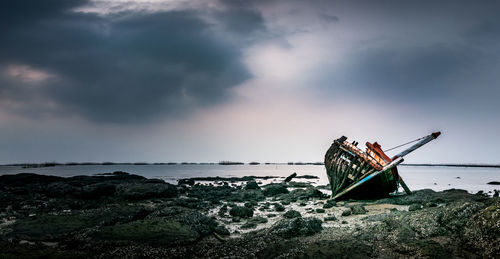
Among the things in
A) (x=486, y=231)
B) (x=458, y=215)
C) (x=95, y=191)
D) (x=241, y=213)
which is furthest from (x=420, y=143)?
(x=95, y=191)

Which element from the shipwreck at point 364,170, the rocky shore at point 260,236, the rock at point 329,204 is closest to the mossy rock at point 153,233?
the rocky shore at point 260,236

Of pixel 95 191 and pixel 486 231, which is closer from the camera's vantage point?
pixel 486 231

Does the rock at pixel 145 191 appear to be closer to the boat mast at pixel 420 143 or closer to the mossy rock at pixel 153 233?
the mossy rock at pixel 153 233

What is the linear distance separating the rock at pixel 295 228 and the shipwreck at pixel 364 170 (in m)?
12.1

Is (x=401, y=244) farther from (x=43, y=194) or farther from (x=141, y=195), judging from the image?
(x=43, y=194)

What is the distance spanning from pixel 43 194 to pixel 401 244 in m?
36.2

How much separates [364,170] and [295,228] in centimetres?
1365

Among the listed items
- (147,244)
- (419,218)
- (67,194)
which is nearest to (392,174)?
(419,218)

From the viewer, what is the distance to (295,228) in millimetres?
12883

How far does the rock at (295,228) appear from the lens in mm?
12578

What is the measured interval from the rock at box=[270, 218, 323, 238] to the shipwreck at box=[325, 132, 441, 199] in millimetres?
12147

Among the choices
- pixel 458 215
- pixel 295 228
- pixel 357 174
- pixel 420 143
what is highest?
pixel 420 143

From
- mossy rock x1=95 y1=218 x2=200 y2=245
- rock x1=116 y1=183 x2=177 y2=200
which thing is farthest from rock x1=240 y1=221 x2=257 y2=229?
rock x1=116 y1=183 x2=177 y2=200

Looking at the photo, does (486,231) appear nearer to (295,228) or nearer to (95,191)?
(295,228)
